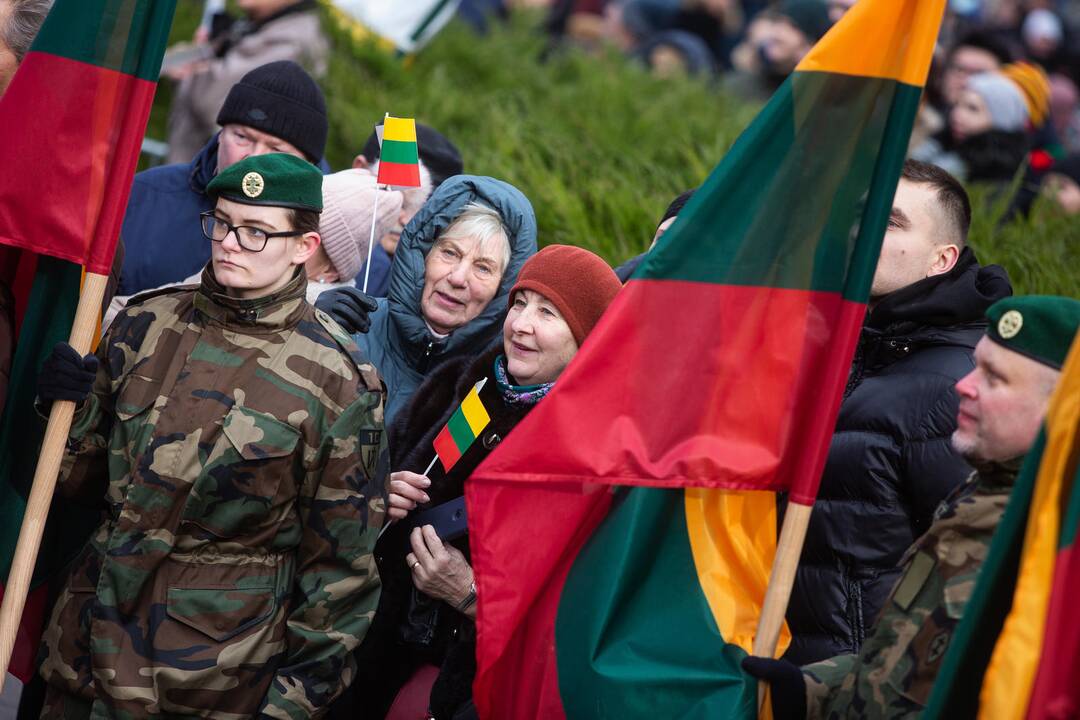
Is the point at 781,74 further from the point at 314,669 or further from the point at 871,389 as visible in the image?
the point at 314,669

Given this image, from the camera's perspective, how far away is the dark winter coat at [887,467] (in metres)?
4.01

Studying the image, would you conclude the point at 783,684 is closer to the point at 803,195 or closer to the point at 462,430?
the point at 803,195

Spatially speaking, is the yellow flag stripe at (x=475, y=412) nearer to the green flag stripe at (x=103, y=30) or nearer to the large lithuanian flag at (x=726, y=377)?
the large lithuanian flag at (x=726, y=377)

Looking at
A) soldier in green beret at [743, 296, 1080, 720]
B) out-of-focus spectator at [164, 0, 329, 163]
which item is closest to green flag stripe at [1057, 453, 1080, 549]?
soldier in green beret at [743, 296, 1080, 720]

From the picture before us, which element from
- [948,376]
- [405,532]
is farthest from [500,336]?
[948,376]

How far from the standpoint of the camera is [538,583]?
12.4 ft

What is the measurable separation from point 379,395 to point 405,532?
27.7 inches

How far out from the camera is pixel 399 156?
5.27 metres

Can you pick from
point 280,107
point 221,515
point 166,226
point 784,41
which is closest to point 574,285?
point 221,515

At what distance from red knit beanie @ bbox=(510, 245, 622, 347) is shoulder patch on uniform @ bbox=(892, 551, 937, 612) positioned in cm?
142

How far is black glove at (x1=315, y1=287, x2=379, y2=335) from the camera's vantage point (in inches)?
180

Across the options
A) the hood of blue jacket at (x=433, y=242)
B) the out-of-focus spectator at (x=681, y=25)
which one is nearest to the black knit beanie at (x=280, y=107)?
the hood of blue jacket at (x=433, y=242)

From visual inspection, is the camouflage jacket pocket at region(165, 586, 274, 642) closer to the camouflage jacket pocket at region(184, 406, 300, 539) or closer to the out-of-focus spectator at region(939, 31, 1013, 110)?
the camouflage jacket pocket at region(184, 406, 300, 539)

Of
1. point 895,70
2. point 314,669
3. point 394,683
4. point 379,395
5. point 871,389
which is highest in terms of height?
point 895,70
